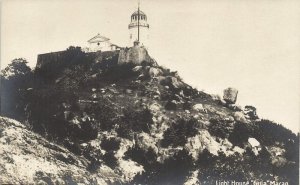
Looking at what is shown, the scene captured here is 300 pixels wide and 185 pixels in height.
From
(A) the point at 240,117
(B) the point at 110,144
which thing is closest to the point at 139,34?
(A) the point at 240,117

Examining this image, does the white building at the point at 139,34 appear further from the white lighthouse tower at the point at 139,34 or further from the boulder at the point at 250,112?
the boulder at the point at 250,112

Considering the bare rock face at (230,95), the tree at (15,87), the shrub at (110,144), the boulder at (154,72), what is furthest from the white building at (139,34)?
the shrub at (110,144)

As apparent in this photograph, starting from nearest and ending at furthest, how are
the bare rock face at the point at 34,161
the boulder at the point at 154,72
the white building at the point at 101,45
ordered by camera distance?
1. the bare rock face at the point at 34,161
2. the boulder at the point at 154,72
3. the white building at the point at 101,45

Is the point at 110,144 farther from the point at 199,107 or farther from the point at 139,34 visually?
the point at 139,34

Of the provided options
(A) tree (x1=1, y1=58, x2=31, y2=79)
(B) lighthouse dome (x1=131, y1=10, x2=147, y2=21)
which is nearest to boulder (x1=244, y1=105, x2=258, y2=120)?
(B) lighthouse dome (x1=131, y1=10, x2=147, y2=21)

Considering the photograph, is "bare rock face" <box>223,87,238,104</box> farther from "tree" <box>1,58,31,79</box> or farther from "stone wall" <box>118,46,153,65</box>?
"tree" <box>1,58,31,79</box>
